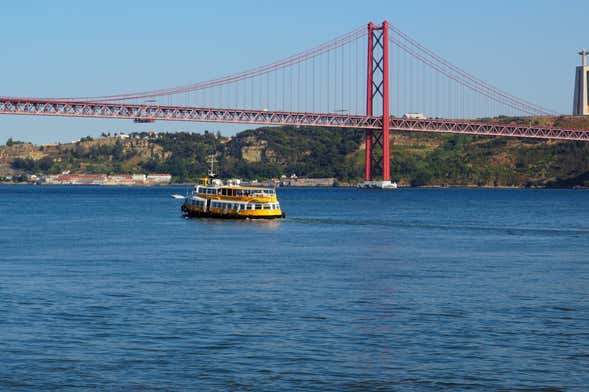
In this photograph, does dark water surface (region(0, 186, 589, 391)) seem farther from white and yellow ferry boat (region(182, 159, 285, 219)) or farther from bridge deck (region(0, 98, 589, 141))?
bridge deck (region(0, 98, 589, 141))

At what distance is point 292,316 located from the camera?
3014 centimetres

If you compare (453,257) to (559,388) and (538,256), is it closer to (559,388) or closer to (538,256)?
(538,256)

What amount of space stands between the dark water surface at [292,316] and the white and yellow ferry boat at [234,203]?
24080 millimetres

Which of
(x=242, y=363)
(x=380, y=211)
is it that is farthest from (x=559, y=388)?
(x=380, y=211)

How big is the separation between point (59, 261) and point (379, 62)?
126 m

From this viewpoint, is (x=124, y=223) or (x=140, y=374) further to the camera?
Answer: (x=124, y=223)

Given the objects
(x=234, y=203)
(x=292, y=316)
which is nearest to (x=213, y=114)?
(x=234, y=203)

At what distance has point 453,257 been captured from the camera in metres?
50.6

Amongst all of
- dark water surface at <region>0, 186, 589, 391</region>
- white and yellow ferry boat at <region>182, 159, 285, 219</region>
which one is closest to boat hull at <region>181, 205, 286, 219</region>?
white and yellow ferry boat at <region>182, 159, 285, 219</region>

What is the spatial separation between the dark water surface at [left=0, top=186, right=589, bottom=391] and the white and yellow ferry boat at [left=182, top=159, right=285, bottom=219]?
24080 mm

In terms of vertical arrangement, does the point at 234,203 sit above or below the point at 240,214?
above

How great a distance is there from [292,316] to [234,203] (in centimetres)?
5410

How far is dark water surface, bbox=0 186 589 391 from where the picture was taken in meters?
23.0

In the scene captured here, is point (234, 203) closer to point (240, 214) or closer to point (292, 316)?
point (240, 214)
